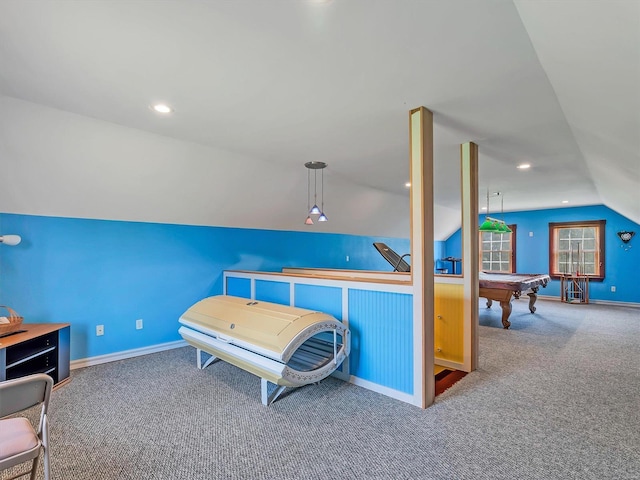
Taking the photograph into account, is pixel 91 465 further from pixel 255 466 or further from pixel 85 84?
pixel 85 84

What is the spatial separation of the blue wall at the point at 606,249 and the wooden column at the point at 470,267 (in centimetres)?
654

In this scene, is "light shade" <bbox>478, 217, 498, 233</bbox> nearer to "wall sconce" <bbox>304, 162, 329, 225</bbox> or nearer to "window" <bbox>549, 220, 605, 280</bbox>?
"wall sconce" <bbox>304, 162, 329, 225</bbox>

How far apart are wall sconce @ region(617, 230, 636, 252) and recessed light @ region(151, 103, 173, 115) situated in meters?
9.72

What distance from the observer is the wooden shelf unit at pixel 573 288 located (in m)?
7.89

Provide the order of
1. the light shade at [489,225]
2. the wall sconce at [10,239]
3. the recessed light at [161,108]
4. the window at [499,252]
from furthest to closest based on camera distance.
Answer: the window at [499,252] → the light shade at [489,225] → the wall sconce at [10,239] → the recessed light at [161,108]

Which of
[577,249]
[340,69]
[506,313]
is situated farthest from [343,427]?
[577,249]

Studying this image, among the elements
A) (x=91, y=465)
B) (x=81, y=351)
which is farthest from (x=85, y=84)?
(x=81, y=351)

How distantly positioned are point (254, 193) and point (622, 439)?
4496 millimetres

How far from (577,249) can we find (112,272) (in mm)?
10165

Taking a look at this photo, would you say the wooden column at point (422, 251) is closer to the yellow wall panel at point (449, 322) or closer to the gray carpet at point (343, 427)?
the gray carpet at point (343, 427)

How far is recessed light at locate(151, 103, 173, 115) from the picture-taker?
8.80 ft

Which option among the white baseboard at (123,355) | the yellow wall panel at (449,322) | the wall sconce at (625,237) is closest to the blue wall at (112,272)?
the white baseboard at (123,355)

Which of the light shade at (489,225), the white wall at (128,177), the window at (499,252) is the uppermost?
the white wall at (128,177)

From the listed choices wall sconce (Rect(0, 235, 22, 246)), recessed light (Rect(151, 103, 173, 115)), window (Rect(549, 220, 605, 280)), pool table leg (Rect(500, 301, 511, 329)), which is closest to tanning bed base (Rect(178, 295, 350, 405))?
wall sconce (Rect(0, 235, 22, 246))
